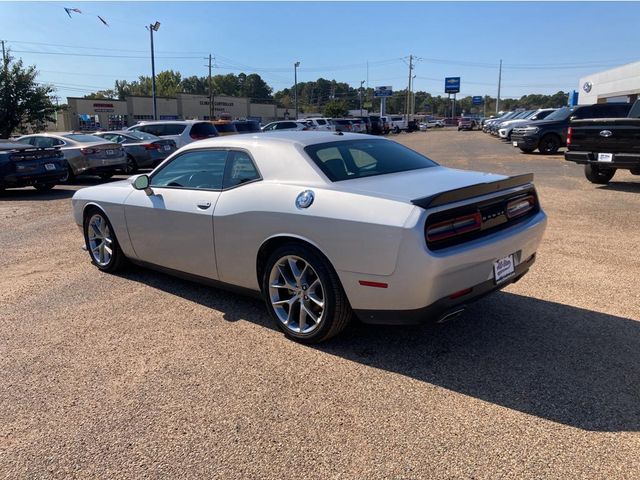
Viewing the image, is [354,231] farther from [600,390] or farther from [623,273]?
[623,273]

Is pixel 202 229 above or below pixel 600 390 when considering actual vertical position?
above

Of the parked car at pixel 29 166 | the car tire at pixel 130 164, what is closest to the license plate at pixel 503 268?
the parked car at pixel 29 166

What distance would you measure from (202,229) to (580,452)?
3.17 meters

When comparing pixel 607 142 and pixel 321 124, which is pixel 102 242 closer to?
pixel 607 142

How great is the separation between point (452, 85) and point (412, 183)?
390 feet

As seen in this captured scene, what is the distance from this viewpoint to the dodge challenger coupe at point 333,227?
3299 millimetres

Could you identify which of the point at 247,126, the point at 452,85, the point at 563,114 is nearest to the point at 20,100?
the point at 247,126

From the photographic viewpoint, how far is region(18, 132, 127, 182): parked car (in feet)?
46.2

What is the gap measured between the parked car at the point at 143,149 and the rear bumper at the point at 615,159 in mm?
11498

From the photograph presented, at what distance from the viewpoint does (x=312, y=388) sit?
3.30m

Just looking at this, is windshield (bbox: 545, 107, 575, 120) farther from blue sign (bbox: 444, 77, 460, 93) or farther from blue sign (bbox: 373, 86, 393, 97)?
blue sign (bbox: 444, 77, 460, 93)

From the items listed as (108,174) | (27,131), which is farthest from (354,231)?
(27,131)

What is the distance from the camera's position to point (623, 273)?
214 inches

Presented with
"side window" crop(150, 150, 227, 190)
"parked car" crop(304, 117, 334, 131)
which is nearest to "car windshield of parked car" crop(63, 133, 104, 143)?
"side window" crop(150, 150, 227, 190)
